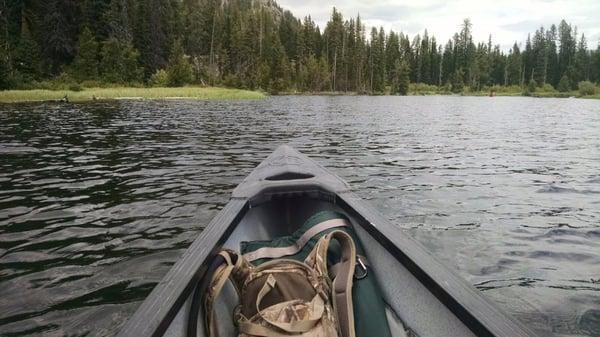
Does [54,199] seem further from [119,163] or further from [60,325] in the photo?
[60,325]

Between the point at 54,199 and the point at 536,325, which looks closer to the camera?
the point at 536,325

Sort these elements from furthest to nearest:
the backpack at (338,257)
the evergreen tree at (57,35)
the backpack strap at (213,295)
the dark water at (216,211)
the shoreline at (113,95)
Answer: the evergreen tree at (57,35) → the shoreline at (113,95) → the dark water at (216,211) → the backpack at (338,257) → the backpack strap at (213,295)

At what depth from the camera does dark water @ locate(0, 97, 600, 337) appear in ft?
13.3

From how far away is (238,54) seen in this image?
84.4 metres

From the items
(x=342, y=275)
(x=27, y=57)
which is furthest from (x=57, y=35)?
(x=342, y=275)

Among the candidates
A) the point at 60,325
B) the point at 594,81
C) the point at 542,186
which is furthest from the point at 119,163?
the point at 594,81

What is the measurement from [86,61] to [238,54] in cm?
3713

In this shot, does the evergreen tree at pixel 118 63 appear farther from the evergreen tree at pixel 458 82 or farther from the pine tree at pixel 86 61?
the evergreen tree at pixel 458 82

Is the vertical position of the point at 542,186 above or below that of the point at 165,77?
below

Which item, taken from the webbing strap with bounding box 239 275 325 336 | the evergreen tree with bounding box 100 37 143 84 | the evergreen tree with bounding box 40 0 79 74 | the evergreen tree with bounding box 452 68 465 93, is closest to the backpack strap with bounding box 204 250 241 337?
the webbing strap with bounding box 239 275 325 336

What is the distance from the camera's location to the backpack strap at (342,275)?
234cm

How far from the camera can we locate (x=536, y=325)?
370 cm

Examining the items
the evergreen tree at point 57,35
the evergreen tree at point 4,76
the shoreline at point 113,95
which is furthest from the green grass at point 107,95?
the evergreen tree at point 57,35

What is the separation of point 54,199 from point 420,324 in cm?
726
